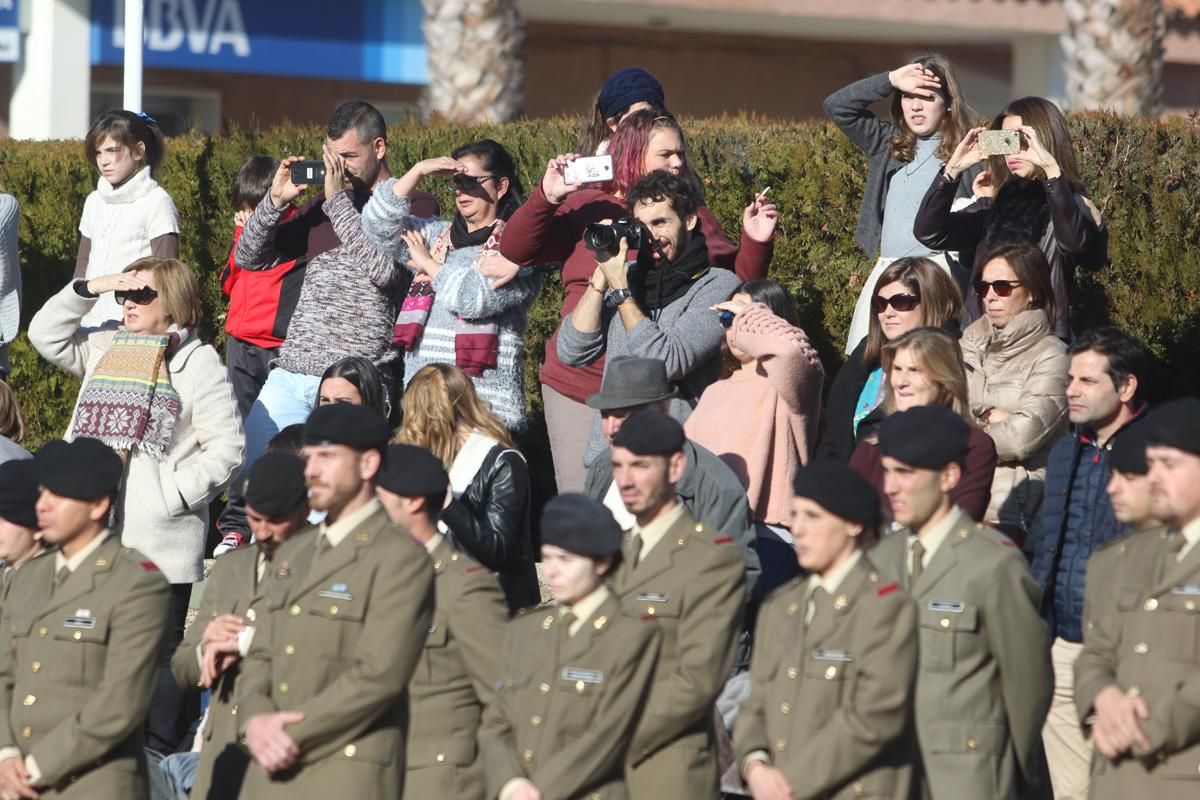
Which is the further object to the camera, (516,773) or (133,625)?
(133,625)

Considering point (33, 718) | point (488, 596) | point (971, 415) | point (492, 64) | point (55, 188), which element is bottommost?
point (33, 718)

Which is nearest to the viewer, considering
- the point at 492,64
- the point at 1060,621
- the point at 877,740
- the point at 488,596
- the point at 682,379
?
the point at 877,740

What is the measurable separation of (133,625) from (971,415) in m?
2.88

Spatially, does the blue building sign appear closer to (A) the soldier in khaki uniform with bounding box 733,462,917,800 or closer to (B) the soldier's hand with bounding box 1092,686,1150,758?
(A) the soldier in khaki uniform with bounding box 733,462,917,800

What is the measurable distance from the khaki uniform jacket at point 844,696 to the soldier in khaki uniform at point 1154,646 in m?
0.54

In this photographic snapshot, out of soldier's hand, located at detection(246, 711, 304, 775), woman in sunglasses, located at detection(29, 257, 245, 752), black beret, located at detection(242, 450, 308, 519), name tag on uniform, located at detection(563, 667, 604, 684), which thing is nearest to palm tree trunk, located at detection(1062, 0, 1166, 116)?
woman in sunglasses, located at detection(29, 257, 245, 752)

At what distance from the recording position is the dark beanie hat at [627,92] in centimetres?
887

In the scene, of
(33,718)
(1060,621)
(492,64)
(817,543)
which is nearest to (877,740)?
(817,543)

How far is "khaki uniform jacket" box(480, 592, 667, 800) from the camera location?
5.56 m

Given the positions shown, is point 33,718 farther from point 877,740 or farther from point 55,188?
point 55,188

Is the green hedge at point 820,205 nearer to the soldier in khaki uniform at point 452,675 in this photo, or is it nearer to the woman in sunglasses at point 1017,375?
the woman in sunglasses at point 1017,375

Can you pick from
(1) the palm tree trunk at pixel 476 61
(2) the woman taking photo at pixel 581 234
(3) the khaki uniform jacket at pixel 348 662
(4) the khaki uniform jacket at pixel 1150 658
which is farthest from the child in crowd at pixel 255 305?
(1) the palm tree trunk at pixel 476 61

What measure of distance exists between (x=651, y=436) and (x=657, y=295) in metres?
2.01

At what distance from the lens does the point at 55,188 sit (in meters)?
11.7
